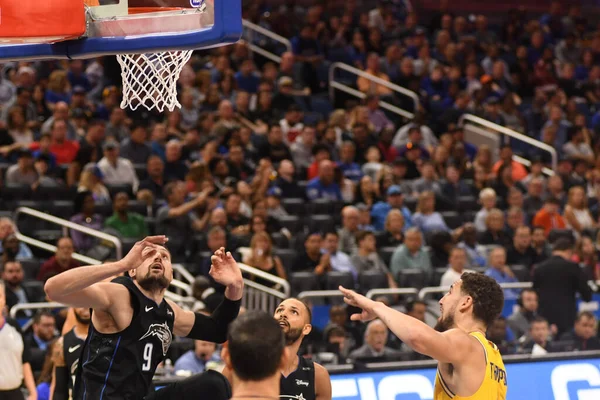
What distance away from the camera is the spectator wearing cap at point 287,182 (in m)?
13.6

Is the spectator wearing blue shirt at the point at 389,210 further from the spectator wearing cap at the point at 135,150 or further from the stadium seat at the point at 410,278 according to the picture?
the spectator wearing cap at the point at 135,150

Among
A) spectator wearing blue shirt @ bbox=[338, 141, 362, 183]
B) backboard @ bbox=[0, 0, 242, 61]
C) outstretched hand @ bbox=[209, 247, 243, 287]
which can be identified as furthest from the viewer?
spectator wearing blue shirt @ bbox=[338, 141, 362, 183]

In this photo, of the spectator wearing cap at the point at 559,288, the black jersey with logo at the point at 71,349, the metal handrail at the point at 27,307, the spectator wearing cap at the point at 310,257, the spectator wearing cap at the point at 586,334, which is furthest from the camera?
the spectator wearing cap at the point at 310,257

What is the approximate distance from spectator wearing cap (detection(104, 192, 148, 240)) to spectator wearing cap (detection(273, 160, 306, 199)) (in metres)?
2.24

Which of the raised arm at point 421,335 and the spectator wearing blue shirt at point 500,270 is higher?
the raised arm at point 421,335

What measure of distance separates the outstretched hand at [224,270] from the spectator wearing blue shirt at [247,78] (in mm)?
10253

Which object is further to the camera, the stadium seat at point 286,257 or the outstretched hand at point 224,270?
the stadium seat at point 286,257

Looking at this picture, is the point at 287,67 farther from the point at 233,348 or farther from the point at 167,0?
the point at 233,348

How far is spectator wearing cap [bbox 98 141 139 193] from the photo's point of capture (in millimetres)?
12641

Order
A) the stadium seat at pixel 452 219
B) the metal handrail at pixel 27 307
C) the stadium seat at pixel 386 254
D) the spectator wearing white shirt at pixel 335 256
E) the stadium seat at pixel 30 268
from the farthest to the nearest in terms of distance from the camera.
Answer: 1. the stadium seat at pixel 452 219
2. the stadium seat at pixel 386 254
3. the spectator wearing white shirt at pixel 335 256
4. the stadium seat at pixel 30 268
5. the metal handrail at pixel 27 307

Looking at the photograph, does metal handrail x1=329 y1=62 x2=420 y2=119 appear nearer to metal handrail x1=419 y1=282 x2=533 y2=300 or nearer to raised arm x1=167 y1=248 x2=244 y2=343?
metal handrail x1=419 y1=282 x2=533 y2=300

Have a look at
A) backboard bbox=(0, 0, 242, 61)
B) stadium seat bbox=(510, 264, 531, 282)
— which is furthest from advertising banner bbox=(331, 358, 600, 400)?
backboard bbox=(0, 0, 242, 61)

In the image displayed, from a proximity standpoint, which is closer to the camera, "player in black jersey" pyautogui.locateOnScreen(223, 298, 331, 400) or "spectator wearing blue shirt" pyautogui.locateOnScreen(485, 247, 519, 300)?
"player in black jersey" pyautogui.locateOnScreen(223, 298, 331, 400)

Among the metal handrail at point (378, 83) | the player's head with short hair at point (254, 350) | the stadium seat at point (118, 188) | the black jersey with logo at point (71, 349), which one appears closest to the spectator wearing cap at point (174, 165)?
the stadium seat at point (118, 188)
